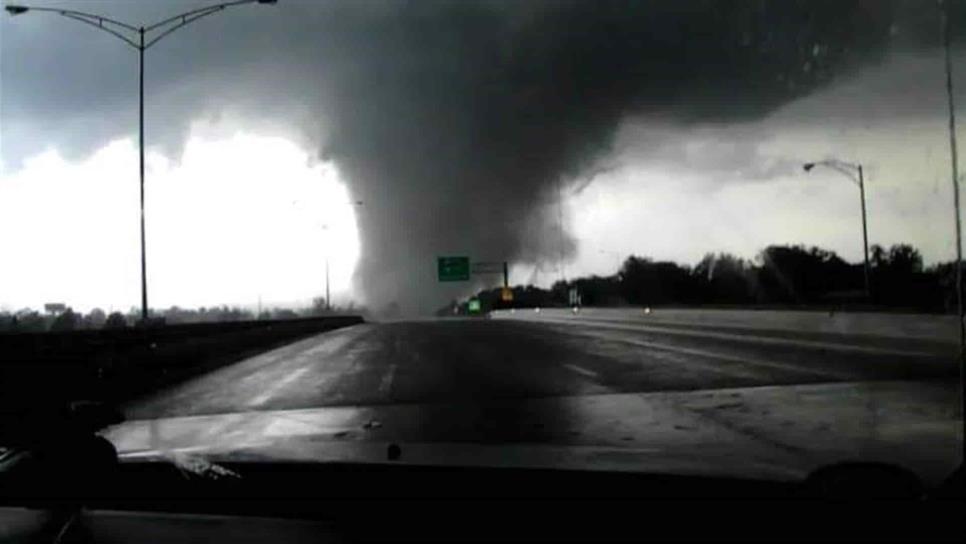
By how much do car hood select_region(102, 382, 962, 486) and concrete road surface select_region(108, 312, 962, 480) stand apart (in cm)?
3

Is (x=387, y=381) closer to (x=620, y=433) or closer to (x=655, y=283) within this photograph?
(x=620, y=433)

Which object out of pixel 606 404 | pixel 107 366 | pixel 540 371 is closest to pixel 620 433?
pixel 606 404

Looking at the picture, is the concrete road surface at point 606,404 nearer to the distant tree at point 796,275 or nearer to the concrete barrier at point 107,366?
the concrete barrier at point 107,366

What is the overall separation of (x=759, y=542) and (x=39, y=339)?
49.0m

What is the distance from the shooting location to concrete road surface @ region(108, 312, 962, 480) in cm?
720

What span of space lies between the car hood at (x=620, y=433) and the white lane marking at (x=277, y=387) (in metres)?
2.22

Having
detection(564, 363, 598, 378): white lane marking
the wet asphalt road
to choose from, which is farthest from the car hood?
detection(564, 363, 598, 378): white lane marking

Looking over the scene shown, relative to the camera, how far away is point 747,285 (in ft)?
235

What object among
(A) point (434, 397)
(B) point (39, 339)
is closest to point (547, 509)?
(A) point (434, 397)

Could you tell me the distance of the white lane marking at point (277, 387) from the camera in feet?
59.6

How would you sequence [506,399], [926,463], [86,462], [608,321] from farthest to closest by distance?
[608,321], [506,399], [926,463], [86,462]

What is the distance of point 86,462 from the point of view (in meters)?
4.45

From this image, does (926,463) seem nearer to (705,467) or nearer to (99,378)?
(705,467)

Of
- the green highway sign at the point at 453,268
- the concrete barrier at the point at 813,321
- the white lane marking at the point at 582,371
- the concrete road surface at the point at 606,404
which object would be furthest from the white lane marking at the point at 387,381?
the green highway sign at the point at 453,268
